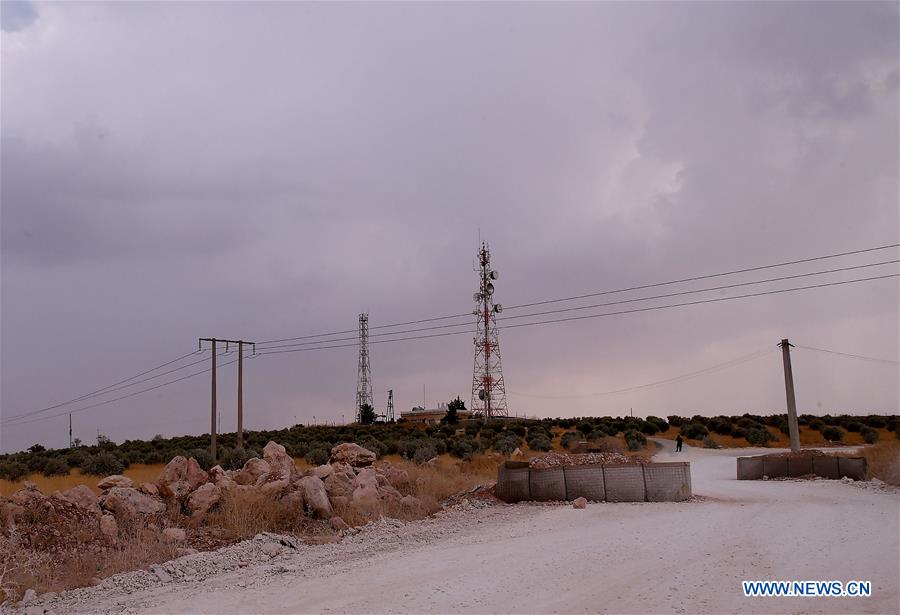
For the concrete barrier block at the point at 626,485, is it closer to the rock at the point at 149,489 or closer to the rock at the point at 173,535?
the rock at the point at 173,535

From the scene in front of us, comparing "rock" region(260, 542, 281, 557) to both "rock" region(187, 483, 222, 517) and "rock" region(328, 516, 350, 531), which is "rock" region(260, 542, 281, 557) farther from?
"rock" region(187, 483, 222, 517)

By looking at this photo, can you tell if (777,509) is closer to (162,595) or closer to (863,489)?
(863,489)

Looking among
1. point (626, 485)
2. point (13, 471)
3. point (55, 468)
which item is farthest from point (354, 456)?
point (13, 471)

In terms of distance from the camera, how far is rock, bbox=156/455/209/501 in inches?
676

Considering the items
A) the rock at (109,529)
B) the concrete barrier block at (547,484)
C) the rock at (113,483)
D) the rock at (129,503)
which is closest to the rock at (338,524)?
the rock at (129,503)

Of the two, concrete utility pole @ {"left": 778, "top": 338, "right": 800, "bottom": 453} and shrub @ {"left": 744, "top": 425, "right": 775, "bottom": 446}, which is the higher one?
concrete utility pole @ {"left": 778, "top": 338, "right": 800, "bottom": 453}

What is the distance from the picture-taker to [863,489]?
24.1 m

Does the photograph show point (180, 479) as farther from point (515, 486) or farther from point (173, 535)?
point (515, 486)

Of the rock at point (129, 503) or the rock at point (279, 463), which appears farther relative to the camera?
the rock at point (279, 463)

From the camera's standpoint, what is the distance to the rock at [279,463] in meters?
18.9

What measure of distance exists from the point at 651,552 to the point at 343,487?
882cm

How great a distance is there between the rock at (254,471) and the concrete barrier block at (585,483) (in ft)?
25.9

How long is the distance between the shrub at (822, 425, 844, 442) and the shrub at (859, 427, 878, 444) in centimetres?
174

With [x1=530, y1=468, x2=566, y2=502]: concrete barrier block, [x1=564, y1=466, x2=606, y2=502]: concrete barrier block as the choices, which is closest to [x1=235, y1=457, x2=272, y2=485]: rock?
[x1=530, y1=468, x2=566, y2=502]: concrete barrier block
